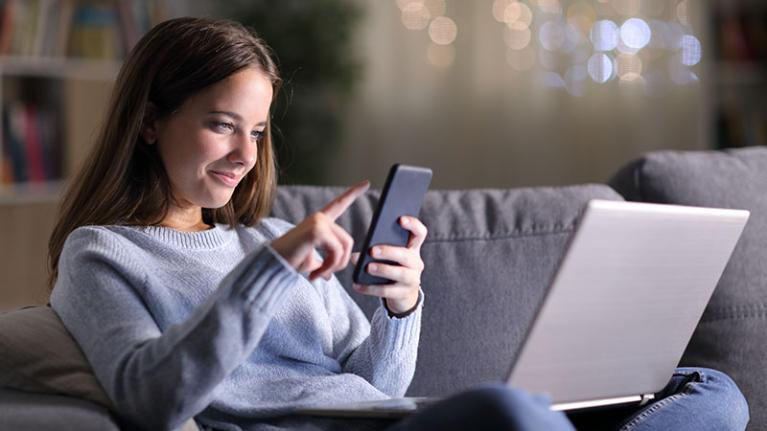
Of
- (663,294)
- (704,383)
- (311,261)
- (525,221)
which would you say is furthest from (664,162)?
(311,261)

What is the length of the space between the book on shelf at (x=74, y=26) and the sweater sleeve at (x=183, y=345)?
2.58m

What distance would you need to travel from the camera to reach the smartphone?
52.0 inches

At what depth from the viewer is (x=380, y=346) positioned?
5.22 feet

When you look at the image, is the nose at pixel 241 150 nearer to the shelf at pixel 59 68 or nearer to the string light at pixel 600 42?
the shelf at pixel 59 68

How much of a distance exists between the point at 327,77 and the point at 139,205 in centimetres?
255

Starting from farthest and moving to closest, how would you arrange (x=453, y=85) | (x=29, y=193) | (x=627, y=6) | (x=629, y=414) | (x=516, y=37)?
(x=453, y=85)
(x=516, y=37)
(x=627, y=6)
(x=29, y=193)
(x=629, y=414)

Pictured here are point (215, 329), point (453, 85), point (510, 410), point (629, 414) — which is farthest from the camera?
point (453, 85)

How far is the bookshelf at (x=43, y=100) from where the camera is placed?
3.67m

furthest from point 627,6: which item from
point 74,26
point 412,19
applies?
point 74,26

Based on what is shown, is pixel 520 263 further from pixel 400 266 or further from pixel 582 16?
pixel 582 16

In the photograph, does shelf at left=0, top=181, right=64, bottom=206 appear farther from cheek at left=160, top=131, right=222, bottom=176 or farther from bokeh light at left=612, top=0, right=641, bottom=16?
cheek at left=160, top=131, right=222, bottom=176

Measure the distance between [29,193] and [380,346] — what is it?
2.45m

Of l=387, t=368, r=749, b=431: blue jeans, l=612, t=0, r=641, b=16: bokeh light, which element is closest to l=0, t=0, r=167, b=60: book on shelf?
l=612, t=0, r=641, b=16: bokeh light

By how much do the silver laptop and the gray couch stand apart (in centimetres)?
Result: 39
